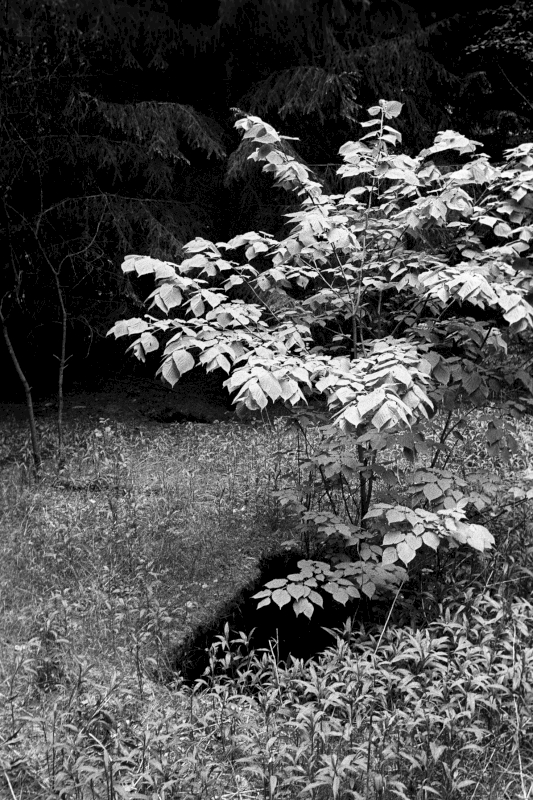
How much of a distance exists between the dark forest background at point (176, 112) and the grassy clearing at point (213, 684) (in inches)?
103

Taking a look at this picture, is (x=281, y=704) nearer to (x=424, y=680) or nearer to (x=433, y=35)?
(x=424, y=680)

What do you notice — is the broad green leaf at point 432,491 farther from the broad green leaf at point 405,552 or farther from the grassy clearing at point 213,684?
the grassy clearing at point 213,684

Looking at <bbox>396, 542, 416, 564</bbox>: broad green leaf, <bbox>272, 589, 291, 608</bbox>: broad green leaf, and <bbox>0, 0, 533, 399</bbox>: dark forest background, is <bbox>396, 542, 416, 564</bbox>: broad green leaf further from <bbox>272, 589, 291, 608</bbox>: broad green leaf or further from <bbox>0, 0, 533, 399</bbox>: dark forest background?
<bbox>0, 0, 533, 399</bbox>: dark forest background

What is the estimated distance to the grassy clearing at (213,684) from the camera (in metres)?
2.27

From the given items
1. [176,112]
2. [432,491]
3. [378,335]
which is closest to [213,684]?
[432,491]

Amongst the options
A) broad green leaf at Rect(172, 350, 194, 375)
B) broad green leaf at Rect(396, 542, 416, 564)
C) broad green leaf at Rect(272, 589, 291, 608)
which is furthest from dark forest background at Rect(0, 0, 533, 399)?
broad green leaf at Rect(396, 542, 416, 564)

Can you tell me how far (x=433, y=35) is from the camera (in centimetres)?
737

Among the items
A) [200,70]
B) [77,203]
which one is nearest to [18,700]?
[77,203]

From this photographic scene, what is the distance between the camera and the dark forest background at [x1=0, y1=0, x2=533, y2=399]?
20.5 ft

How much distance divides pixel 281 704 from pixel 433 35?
7355mm

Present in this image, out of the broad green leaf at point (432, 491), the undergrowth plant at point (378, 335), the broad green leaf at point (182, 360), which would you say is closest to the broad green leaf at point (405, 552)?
the undergrowth plant at point (378, 335)

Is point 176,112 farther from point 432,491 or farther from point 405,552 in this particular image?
point 405,552

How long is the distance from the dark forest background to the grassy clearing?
2.62m

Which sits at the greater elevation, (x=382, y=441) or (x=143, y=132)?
(x=143, y=132)
